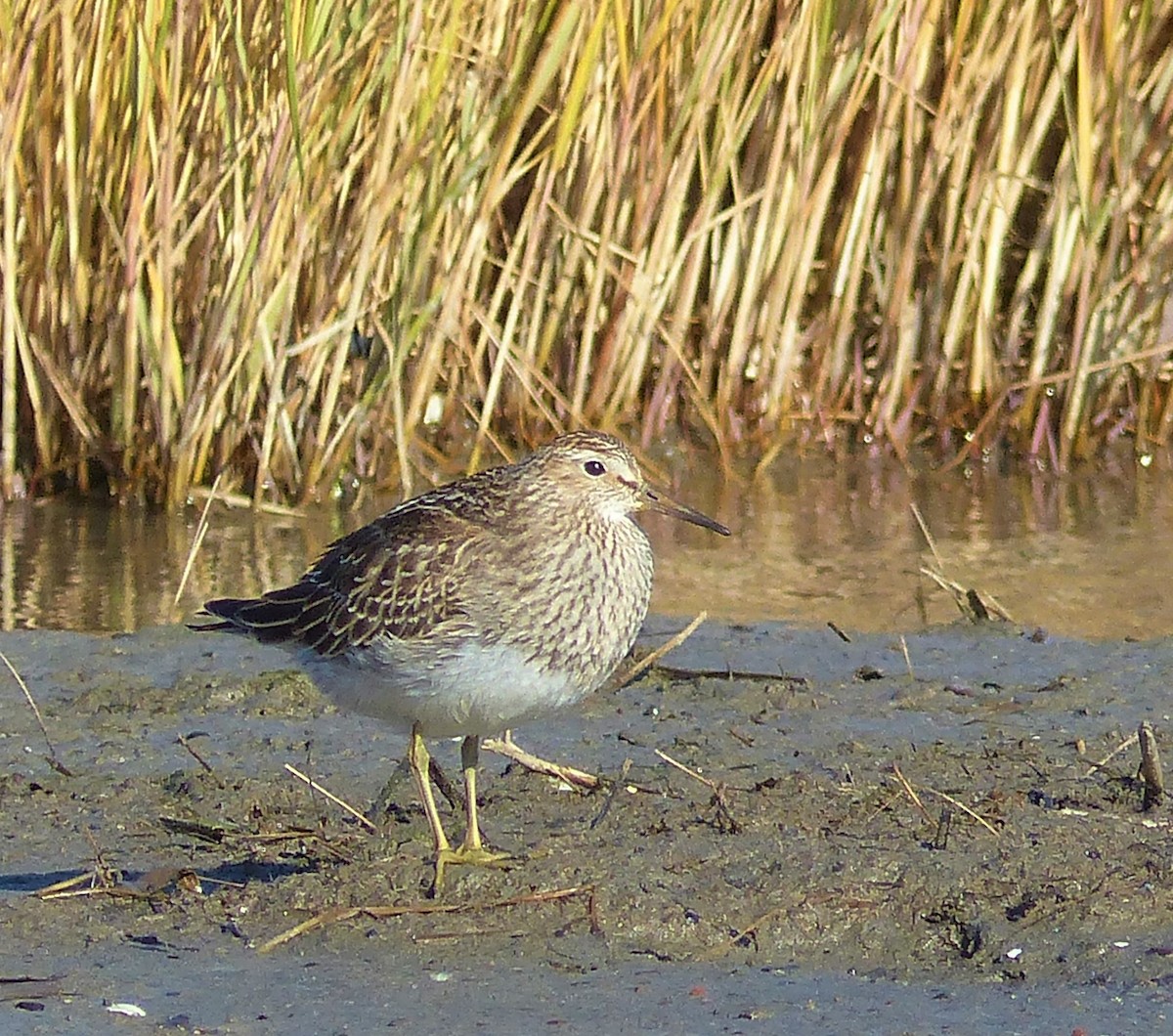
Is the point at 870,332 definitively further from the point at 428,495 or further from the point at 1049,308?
the point at 428,495

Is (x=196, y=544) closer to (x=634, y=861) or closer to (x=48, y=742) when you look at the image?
(x=48, y=742)

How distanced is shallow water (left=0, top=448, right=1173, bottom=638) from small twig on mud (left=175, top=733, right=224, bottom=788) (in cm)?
160

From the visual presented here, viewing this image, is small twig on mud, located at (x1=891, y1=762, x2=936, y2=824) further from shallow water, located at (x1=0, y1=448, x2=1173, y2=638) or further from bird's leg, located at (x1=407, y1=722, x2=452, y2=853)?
shallow water, located at (x1=0, y1=448, x2=1173, y2=638)

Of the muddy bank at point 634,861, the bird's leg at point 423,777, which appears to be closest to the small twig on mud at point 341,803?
the muddy bank at point 634,861

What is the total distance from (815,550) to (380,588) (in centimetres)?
351

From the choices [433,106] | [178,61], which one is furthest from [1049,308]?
[178,61]

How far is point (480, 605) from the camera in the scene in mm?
4832

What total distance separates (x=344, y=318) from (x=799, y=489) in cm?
220

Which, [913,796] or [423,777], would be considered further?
[423,777]

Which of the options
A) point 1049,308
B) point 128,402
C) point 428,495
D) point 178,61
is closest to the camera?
point 428,495

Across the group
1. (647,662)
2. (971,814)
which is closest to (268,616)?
(647,662)

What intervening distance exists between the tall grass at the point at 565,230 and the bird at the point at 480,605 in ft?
7.98

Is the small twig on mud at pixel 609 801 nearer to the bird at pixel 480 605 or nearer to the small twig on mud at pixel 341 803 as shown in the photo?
the bird at pixel 480 605

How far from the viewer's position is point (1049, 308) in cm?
894
